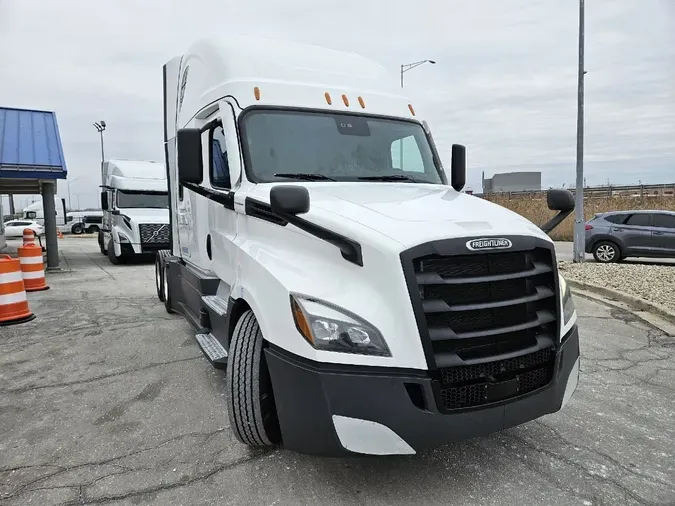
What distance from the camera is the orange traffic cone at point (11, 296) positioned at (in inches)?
268

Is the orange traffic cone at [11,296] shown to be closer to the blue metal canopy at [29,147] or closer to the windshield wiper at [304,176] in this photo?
the windshield wiper at [304,176]

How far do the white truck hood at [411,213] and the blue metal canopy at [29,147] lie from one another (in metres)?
11.6

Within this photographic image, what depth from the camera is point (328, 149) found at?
12.8ft

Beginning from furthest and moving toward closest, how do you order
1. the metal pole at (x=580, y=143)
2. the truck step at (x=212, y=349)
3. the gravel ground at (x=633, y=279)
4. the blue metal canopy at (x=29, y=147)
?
1. the metal pole at (x=580, y=143)
2. the blue metal canopy at (x=29, y=147)
3. the gravel ground at (x=633, y=279)
4. the truck step at (x=212, y=349)

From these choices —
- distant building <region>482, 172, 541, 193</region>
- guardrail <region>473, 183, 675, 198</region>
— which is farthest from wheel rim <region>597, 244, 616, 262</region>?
distant building <region>482, 172, 541, 193</region>

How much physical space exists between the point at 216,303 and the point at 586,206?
27.1 metres

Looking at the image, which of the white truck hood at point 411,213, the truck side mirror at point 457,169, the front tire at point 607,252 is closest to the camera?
the white truck hood at point 411,213

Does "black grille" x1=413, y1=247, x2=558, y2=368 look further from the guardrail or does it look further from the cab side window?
the guardrail

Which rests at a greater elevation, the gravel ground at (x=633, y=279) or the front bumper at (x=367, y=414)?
the front bumper at (x=367, y=414)

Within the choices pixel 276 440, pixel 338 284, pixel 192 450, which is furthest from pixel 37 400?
pixel 338 284

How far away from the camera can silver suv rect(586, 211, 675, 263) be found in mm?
13422

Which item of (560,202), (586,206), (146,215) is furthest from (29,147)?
(586,206)

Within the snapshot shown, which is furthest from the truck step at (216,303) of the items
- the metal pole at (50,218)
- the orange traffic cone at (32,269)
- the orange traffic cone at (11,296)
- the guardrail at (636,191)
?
the guardrail at (636,191)

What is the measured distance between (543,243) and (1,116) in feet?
50.4
